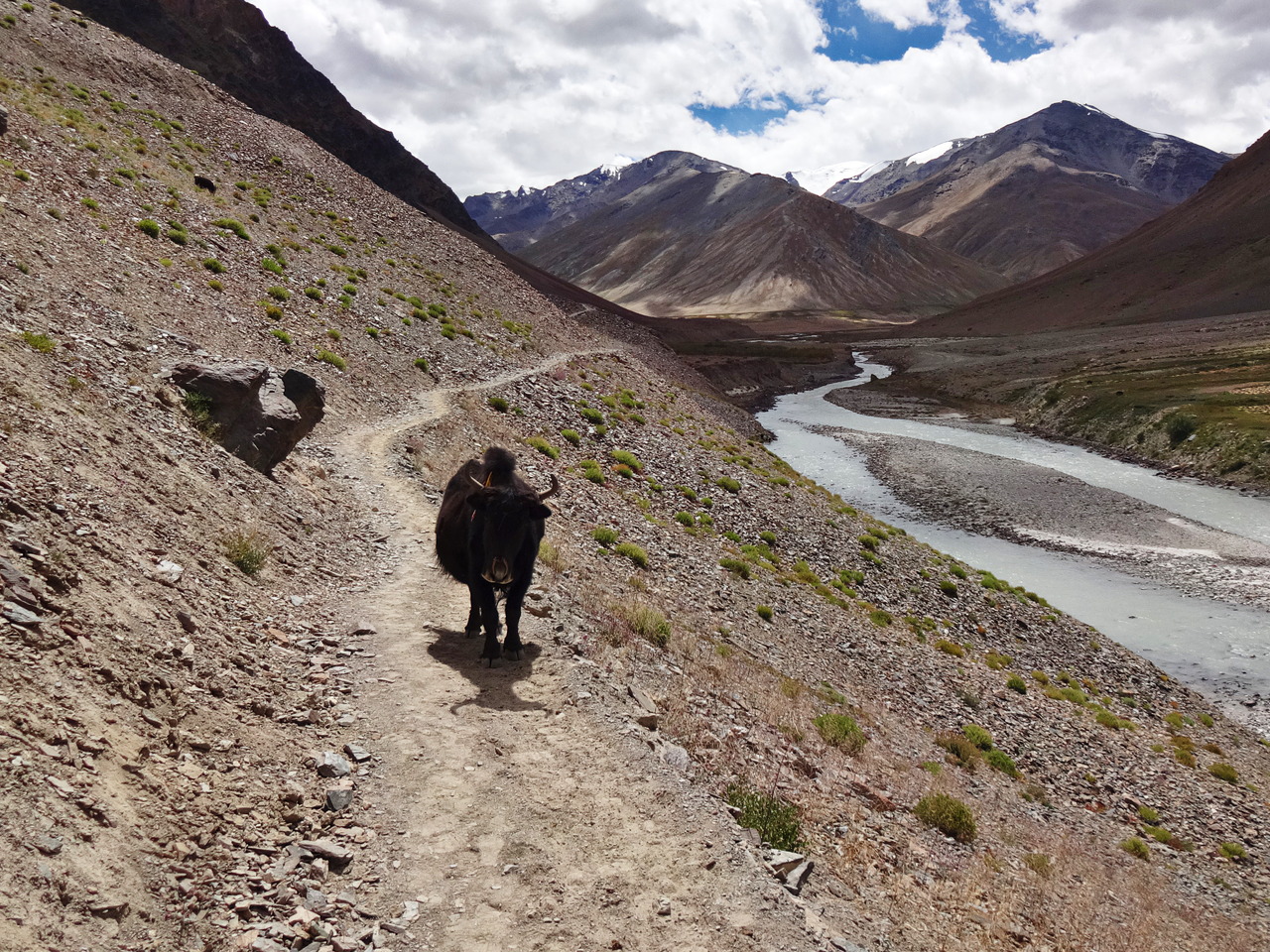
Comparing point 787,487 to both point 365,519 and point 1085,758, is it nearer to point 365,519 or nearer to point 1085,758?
point 1085,758

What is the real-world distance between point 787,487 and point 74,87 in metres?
44.5

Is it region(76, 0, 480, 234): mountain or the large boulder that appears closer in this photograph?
the large boulder

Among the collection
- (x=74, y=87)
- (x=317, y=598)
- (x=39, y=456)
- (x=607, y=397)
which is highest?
(x=74, y=87)

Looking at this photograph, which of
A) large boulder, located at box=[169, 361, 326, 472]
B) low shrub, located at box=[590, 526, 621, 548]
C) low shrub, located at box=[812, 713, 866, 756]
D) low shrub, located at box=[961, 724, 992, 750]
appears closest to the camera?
low shrub, located at box=[812, 713, 866, 756]

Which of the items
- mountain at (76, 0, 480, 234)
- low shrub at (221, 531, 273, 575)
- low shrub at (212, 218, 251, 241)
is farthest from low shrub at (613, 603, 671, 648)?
mountain at (76, 0, 480, 234)

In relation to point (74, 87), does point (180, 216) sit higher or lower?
lower

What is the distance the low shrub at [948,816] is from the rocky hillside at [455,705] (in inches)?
1.5

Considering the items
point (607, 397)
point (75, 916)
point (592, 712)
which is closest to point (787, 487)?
point (607, 397)

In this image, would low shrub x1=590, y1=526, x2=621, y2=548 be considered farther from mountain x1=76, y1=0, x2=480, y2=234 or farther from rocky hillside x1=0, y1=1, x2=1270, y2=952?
mountain x1=76, y1=0, x2=480, y2=234

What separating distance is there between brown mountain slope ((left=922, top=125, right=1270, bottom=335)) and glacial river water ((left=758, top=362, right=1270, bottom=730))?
104 metres

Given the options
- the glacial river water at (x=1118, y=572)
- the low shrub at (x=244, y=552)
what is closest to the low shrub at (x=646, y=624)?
the low shrub at (x=244, y=552)

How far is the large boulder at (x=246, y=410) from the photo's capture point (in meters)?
16.1

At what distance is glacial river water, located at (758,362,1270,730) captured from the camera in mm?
30406

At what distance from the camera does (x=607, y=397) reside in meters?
44.8
